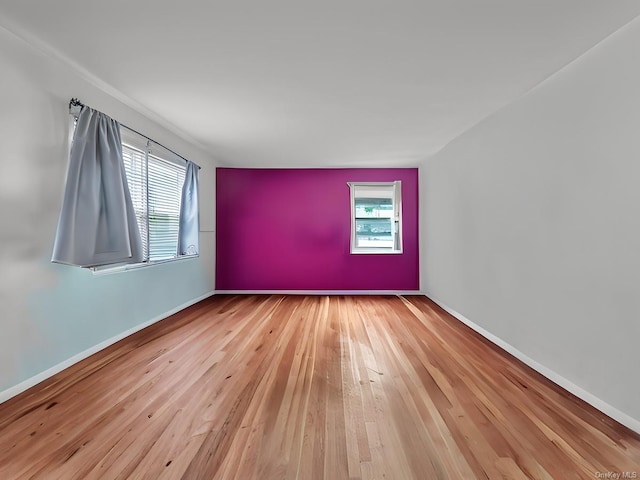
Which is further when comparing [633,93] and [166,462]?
[633,93]

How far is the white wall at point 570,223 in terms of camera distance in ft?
5.59

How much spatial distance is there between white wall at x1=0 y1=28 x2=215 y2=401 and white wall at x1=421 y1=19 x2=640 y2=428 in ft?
12.4

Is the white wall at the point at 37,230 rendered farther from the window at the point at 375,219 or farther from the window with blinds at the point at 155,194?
the window at the point at 375,219

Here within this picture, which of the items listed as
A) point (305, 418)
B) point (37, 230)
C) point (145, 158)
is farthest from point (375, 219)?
point (37, 230)

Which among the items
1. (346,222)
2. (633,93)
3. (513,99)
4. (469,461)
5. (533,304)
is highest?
(513,99)

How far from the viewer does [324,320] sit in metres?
3.77

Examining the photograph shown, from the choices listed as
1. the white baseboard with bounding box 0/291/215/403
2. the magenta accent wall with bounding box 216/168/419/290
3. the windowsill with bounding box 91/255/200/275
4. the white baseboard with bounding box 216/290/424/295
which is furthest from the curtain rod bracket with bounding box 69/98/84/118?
the white baseboard with bounding box 216/290/424/295

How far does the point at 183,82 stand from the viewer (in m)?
2.44

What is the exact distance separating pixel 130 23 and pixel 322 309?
367 cm

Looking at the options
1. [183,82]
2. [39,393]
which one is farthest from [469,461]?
[183,82]

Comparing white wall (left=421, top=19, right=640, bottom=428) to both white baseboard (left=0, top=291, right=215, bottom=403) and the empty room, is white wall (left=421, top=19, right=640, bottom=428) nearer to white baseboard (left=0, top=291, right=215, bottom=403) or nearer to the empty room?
the empty room

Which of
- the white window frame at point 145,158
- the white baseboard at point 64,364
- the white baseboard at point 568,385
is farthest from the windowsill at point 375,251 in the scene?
the white baseboard at point 64,364

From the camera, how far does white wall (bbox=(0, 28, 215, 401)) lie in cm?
192

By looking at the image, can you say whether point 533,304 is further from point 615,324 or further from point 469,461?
point 469,461
